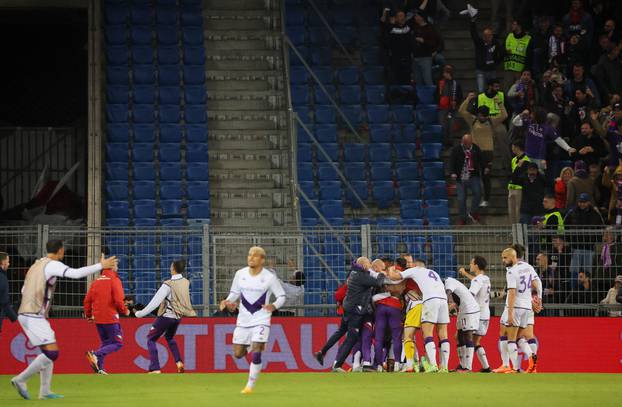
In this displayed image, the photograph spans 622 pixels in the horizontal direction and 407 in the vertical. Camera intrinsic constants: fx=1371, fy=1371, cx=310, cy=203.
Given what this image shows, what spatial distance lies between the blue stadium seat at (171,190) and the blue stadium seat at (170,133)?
56.8 inches

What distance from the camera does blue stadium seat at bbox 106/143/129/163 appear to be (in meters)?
30.4

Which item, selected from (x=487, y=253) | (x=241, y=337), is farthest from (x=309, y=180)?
(x=241, y=337)

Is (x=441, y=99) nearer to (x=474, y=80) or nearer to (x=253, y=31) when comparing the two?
(x=474, y=80)

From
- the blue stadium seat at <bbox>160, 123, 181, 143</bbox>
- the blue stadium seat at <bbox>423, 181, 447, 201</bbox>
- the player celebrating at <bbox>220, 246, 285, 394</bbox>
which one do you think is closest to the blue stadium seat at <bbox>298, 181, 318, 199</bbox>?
the blue stadium seat at <bbox>423, 181, 447, 201</bbox>

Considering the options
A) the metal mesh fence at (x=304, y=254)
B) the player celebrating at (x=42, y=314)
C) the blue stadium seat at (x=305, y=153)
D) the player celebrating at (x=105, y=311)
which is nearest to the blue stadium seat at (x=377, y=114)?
the blue stadium seat at (x=305, y=153)

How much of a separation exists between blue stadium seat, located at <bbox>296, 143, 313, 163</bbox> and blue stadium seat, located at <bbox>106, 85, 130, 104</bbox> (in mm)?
4288

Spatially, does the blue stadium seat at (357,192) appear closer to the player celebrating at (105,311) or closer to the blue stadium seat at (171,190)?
the blue stadium seat at (171,190)

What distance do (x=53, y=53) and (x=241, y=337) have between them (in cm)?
2039

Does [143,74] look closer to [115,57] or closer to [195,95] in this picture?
[115,57]

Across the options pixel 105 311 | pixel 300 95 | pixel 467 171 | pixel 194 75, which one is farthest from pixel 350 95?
pixel 105 311

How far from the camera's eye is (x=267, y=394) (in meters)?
17.3

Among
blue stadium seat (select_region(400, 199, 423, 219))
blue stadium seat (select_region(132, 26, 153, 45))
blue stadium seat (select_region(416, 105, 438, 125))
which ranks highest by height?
blue stadium seat (select_region(132, 26, 153, 45))

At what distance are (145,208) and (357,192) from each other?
4.66m

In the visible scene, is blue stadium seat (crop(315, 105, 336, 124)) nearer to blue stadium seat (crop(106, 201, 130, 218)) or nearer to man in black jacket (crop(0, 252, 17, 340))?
blue stadium seat (crop(106, 201, 130, 218))
